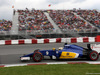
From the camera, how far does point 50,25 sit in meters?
22.5

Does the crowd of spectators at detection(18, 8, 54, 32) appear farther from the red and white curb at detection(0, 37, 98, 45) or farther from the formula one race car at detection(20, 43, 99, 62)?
the formula one race car at detection(20, 43, 99, 62)

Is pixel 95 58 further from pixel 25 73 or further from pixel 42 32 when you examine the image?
pixel 42 32

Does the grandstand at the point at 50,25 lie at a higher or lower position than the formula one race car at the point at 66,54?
higher

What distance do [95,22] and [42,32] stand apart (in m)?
11.3

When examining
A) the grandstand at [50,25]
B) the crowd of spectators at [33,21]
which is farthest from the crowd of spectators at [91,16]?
the crowd of spectators at [33,21]

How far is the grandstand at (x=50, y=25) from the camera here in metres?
17.4

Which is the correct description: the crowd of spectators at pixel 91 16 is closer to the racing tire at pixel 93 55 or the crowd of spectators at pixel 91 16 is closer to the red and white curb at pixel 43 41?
the red and white curb at pixel 43 41

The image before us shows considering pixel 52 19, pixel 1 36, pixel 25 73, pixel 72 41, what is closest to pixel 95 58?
pixel 25 73

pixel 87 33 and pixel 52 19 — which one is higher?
pixel 52 19

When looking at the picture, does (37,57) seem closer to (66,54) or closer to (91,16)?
(66,54)

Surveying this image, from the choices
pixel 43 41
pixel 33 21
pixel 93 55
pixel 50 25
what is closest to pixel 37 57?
pixel 93 55

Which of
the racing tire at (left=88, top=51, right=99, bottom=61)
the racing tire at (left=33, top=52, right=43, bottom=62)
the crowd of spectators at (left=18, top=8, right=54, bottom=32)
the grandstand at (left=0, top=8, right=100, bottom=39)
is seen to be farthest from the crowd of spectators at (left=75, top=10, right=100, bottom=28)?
the racing tire at (left=33, top=52, right=43, bottom=62)

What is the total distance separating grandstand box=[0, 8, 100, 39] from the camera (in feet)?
57.2

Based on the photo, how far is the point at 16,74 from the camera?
5.20 m
